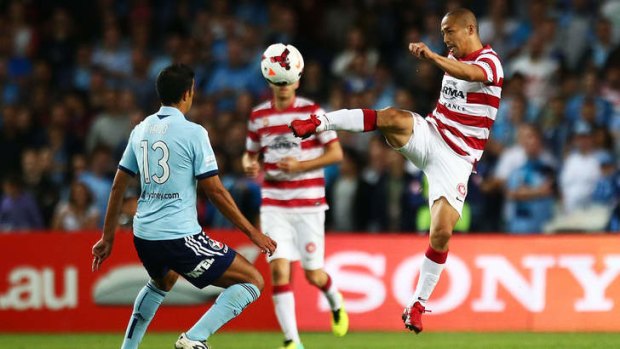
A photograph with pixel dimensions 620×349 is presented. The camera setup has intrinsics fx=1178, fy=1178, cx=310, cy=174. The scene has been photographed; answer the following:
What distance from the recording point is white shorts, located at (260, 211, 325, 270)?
34.0 feet

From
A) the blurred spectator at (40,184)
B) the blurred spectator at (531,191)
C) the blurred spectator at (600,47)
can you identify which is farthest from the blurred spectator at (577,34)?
the blurred spectator at (40,184)

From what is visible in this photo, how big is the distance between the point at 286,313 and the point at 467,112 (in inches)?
90.0

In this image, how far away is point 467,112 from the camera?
9.25 m

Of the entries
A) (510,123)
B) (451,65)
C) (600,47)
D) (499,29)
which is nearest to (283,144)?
(451,65)

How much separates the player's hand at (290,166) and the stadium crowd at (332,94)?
11.7ft

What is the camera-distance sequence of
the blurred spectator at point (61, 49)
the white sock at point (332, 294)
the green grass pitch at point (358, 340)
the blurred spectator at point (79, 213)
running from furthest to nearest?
the blurred spectator at point (61, 49) < the blurred spectator at point (79, 213) < the green grass pitch at point (358, 340) < the white sock at point (332, 294)

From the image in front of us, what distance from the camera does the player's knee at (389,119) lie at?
897 cm

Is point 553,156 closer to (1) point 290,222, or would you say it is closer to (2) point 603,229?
(2) point 603,229

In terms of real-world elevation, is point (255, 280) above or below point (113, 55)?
below

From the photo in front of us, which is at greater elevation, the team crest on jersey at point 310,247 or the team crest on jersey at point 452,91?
the team crest on jersey at point 452,91

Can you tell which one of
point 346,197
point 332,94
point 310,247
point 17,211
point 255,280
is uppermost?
point 332,94

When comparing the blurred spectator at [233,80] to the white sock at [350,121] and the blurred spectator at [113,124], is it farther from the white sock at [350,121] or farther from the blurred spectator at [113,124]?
the white sock at [350,121]

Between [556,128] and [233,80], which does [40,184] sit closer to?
[233,80]

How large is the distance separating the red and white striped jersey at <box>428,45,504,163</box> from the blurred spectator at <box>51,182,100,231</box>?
6293 millimetres
